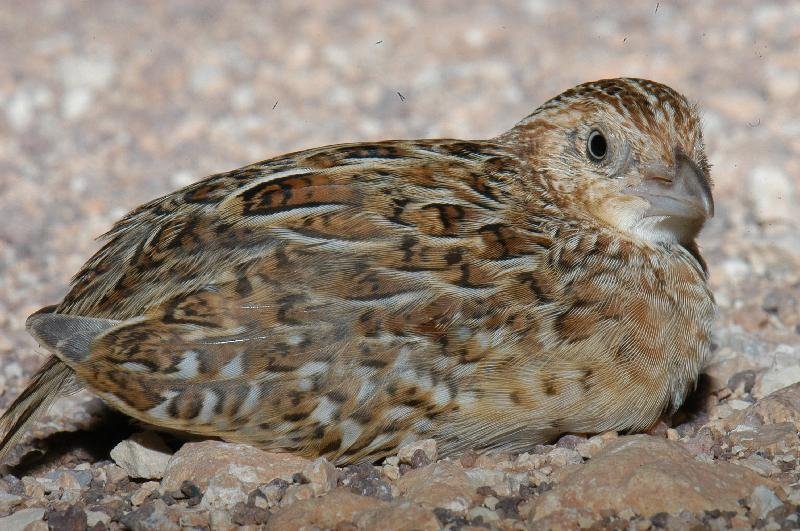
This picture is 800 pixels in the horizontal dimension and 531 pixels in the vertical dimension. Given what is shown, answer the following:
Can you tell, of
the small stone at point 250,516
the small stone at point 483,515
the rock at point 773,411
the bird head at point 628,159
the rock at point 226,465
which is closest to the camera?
the small stone at point 483,515

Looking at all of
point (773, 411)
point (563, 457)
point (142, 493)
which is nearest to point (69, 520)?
point (142, 493)

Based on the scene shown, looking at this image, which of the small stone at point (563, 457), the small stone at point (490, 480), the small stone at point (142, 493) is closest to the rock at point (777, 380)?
the small stone at point (563, 457)

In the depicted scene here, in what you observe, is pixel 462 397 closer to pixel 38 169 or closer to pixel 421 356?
pixel 421 356

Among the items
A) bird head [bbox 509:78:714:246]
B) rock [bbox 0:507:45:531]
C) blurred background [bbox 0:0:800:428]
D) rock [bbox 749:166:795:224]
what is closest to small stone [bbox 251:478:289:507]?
rock [bbox 0:507:45:531]

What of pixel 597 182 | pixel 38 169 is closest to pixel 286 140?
pixel 38 169

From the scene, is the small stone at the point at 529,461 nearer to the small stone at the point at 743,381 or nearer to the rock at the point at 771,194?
the small stone at the point at 743,381

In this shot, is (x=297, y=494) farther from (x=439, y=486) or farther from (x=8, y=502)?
(x=8, y=502)
